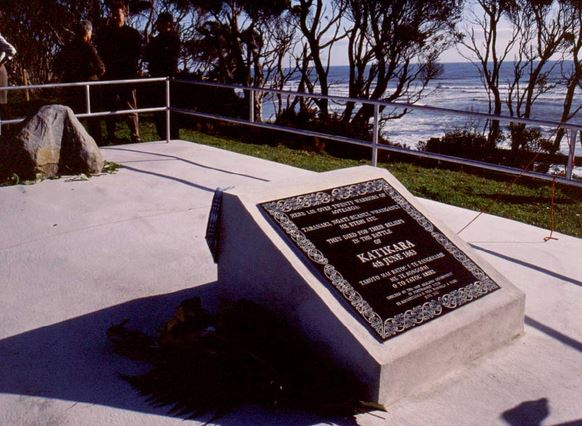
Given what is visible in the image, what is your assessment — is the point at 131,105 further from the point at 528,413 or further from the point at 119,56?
the point at 528,413

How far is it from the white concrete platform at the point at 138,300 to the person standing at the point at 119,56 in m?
2.94

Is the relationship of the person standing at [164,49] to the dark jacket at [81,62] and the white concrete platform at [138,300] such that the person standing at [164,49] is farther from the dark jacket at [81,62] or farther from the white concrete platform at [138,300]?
the white concrete platform at [138,300]

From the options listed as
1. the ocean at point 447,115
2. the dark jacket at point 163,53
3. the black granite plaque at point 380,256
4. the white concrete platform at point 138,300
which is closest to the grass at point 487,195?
the dark jacket at point 163,53

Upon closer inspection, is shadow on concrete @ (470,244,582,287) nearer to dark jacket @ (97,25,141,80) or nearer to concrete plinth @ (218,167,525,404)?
concrete plinth @ (218,167,525,404)

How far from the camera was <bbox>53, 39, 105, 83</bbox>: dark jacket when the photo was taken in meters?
10.3

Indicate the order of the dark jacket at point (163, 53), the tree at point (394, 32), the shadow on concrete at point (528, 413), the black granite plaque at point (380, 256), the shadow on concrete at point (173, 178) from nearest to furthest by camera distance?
the shadow on concrete at point (528, 413)
the black granite plaque at point (380, 256)
the shadow on concrete at point (173, 178)
the dark jacket at point (163, 53)
the tree at point (394, 32)

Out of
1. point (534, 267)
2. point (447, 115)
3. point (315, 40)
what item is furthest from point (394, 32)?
point (447, 115)

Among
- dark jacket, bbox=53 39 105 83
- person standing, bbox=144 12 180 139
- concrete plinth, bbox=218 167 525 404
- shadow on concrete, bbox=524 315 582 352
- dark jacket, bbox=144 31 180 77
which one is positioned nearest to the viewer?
concrete plinth, bbox=218 167 525 404

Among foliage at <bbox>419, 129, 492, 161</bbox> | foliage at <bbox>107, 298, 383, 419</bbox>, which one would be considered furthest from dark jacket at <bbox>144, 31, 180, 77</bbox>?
foliage at <bbox>419, 129, 492, 161</bbox>

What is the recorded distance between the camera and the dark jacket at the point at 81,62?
406 inches

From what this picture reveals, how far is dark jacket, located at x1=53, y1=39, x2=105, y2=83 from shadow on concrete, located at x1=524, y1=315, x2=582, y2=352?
7.79 metres

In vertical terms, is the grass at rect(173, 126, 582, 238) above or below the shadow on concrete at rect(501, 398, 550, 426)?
below

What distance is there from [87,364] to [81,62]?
7.41m

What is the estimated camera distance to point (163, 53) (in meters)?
11.0
